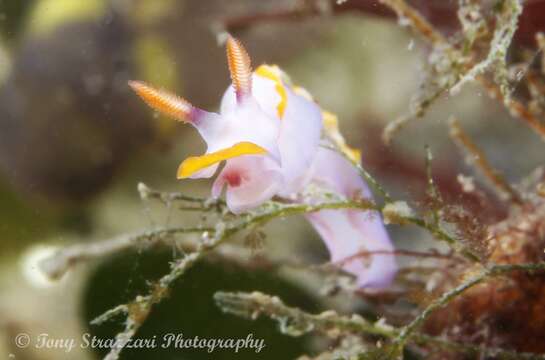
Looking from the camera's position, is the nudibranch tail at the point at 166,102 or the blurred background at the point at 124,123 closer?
the nudibranch tail at the point at 166,102

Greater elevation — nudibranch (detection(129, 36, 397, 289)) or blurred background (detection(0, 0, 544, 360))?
blurred background (detection(0, 0, 544, 360))

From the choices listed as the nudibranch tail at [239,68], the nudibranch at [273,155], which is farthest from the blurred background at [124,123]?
the nudibranch tail at [239,68]

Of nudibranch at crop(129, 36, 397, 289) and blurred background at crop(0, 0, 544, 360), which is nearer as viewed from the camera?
nudibranch at crop(129, 36, 397, 289)

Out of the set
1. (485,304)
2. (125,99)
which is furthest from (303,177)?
(125,99)

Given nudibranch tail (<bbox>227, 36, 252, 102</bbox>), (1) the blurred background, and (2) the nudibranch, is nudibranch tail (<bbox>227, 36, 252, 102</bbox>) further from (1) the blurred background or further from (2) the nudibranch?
(1) the blurred background

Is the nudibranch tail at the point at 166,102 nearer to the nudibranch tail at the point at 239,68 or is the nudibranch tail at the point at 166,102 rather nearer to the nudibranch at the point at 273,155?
the nudibranch at the point at 273,155

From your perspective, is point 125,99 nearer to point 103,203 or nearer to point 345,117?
point 103,203

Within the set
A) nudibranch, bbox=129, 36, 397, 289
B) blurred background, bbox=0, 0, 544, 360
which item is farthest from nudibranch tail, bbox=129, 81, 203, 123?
blurred background, bbox=0, 0, 544, 360

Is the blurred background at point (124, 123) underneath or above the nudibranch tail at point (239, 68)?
above
